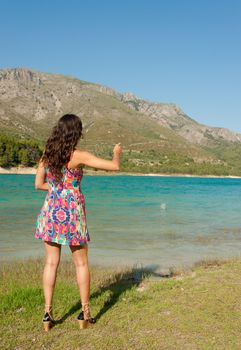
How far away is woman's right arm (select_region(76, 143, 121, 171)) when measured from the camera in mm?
4914

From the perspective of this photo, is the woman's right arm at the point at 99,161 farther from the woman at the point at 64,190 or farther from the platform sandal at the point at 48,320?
the platform sandal at the point at 48,320

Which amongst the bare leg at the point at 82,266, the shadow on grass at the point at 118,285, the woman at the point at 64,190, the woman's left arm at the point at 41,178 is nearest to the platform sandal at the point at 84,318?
the woman at the point at 64,190

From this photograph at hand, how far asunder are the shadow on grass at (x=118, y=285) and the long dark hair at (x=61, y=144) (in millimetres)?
2118

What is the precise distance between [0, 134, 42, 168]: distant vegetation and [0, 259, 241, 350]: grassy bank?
110 m

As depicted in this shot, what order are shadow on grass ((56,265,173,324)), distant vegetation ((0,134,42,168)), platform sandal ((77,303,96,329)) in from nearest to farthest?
1. platform sandal ((77,303,96,329))
2. shadow on grass ((56,265,173,324))
3. distant vegetation ((0,134,42,168))

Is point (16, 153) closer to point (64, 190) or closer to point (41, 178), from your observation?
point (41, 178)

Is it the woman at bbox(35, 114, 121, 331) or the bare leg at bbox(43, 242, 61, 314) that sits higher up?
the woman at bbox(35, 114, 121, 331)

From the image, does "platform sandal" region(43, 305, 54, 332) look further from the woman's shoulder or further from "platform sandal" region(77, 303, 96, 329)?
the woman's shoulder

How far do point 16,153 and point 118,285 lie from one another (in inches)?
4405

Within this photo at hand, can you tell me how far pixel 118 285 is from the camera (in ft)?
25.2

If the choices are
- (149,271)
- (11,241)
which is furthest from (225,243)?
(11,241)

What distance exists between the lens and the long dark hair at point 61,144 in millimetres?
5113

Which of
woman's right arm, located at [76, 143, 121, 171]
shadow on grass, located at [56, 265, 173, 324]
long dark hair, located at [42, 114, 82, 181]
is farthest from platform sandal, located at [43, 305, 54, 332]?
woman's right arm, located at [76, 143, 121, 171]

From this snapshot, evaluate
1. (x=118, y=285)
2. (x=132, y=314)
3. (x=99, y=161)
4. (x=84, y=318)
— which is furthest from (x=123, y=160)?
(x=99, y=161)
